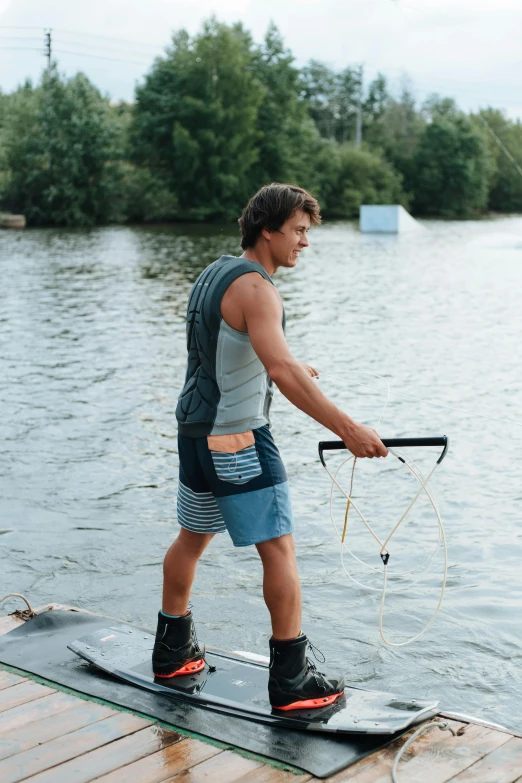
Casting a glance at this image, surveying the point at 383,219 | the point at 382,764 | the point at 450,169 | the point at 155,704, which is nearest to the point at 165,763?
the point at 155,704

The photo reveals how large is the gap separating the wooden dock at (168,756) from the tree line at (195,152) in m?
59.6

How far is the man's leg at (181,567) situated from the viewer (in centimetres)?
414

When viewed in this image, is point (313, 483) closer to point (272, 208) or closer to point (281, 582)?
point (281, 582)

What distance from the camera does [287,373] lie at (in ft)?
12.0

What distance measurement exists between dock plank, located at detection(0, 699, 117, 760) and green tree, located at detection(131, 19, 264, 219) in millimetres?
66128

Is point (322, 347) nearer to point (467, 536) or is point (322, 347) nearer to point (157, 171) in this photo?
point (467, 536)

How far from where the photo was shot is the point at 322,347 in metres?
17.2

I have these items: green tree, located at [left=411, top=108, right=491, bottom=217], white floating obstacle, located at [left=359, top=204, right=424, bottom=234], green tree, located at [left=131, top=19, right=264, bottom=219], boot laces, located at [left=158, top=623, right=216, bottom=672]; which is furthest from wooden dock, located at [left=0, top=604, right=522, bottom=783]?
green tree, located at [left=411, top=108, right=491, bottom=217]

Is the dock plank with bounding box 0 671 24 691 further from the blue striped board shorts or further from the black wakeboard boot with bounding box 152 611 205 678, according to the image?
the blue striped board shorts

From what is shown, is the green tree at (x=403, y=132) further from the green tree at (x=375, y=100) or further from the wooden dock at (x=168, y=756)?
the wooden dock at (x=168, y=756)

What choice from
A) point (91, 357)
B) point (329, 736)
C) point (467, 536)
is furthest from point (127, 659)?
point (91, 357)

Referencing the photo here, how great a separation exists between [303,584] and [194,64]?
70080mm

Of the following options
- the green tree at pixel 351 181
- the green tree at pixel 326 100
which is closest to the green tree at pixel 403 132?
the green tree at pixel 351 181

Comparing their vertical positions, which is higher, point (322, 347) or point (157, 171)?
point (157, 171)
